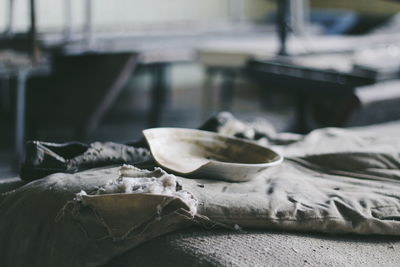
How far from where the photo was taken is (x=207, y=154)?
55.0 inches

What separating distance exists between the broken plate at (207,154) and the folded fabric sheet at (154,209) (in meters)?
0.03

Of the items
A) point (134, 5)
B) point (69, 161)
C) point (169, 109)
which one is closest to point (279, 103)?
point (169, 109)

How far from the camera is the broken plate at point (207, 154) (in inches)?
48.3

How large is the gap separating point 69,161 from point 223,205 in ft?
1.35

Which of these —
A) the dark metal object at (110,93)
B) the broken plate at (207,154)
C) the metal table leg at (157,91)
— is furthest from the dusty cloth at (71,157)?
the metal table leg at (157,91)

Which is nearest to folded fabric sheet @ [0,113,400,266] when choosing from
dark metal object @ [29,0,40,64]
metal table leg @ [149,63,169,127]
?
dark metal object @ [29,0,40,64]

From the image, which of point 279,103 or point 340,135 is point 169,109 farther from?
point 340,135

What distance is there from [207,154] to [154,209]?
393 mm

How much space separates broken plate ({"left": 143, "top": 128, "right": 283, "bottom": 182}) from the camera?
1.23 m

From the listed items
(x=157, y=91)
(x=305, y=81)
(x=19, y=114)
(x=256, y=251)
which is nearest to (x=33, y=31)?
(x=19, y=114)

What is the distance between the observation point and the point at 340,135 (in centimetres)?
167

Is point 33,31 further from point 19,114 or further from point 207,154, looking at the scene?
point 207,154

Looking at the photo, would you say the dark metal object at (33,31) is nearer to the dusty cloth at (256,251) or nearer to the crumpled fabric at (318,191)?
the crumpled fabric at (318,191)

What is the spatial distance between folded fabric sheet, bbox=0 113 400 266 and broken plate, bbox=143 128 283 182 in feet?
0.09
